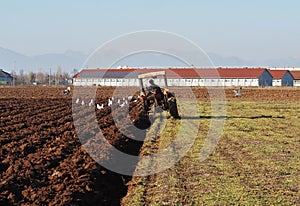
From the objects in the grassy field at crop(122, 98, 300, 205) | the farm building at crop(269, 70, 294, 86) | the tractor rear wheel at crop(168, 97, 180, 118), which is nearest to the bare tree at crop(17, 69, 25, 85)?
the farm building at crop(269, 70, 294, 86)

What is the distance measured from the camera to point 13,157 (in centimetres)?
1214

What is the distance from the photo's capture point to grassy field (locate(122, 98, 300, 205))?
8.78 m

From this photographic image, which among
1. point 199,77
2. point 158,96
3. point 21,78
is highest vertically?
point 21,78

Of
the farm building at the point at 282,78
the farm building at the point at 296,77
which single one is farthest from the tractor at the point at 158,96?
the farm building at the point at 296,77

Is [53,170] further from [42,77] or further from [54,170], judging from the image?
[42,77]

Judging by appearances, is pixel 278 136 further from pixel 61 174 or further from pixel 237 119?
pixel 61 174

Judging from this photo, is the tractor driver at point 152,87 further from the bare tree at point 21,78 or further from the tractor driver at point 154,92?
the bare tree at point 21,78

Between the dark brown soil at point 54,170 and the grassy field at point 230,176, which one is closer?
the grassy field at point 230,176

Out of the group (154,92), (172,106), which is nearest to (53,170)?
(154,92)

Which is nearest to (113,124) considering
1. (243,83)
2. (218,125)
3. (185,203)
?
(218,125)

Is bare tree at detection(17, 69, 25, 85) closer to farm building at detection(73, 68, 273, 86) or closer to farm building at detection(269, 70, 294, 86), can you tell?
→ farm building at detection(73, 68, 273, 86)

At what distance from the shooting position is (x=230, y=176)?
10.6 meters

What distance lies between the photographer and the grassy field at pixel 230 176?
8781mm

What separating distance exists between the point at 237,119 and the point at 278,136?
684 centimetres
